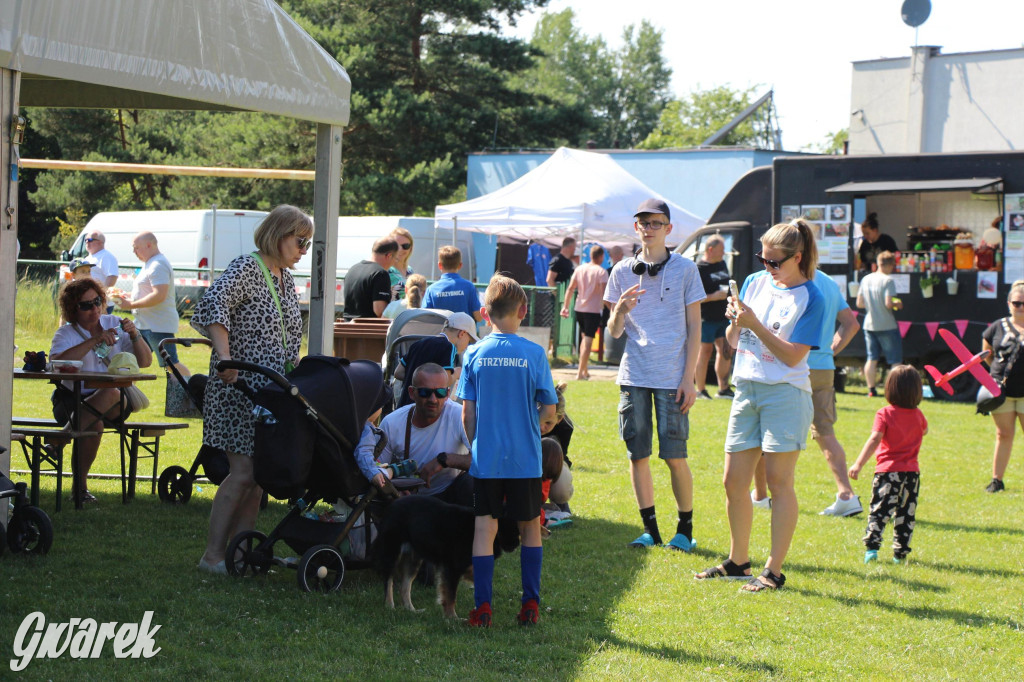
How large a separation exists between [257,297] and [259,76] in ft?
5.05

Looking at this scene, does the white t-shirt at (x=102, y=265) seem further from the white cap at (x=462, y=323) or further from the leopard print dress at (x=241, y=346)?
the leopard print dress at (x=241, y=346)

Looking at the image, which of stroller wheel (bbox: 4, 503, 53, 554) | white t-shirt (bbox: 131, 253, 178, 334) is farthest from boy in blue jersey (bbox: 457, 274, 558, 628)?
white t-shirt (bbox: 131, 253, 178, 334)

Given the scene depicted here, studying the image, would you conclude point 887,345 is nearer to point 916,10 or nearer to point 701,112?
point 916,10

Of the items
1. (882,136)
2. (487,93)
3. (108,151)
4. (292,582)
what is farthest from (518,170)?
(292,582)

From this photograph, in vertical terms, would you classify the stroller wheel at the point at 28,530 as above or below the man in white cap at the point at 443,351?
below

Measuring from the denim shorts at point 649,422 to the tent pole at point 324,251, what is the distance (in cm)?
185

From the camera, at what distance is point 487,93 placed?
116 ft

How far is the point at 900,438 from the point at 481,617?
3011mm

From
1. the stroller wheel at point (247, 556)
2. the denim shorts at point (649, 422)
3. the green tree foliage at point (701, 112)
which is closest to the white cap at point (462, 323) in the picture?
the denim shorts at point (649, 422)

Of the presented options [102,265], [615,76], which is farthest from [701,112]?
[102,265]

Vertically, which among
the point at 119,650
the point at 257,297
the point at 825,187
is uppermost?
the point at 825,187

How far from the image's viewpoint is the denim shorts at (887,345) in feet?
47.5

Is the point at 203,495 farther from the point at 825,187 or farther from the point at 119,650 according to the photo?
the point at 825,187

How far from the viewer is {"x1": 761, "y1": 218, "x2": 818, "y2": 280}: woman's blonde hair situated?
5.41 metres
